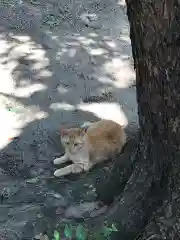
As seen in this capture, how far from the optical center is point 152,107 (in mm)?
3154

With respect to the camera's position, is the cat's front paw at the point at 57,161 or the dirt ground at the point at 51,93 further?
the cat's front paw at the point at 57,161

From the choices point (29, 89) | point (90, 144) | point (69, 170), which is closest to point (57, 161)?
point (69, 170)

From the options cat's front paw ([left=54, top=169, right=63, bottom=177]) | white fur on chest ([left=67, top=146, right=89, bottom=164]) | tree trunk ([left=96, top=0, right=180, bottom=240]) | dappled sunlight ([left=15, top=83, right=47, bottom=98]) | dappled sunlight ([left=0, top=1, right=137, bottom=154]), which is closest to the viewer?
tree trunk ([left=96, top=0, right=180, bottom=240])

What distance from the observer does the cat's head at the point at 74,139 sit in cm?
499

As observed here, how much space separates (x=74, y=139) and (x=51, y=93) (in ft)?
4.56

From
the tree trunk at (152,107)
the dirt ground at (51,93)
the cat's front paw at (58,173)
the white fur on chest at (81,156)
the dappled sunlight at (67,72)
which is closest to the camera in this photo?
the tree trunk at (152,107)

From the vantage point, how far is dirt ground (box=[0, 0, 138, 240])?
423cm

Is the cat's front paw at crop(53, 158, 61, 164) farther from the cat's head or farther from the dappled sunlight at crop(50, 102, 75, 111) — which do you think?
the dappled sunlight at crop(50, 102, 75, 111)

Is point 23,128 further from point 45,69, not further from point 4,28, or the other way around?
point 4,28

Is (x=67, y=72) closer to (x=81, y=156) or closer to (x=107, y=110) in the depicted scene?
(x=107, y=110)

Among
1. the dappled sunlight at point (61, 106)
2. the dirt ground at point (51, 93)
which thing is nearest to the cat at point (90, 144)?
the dirt ground at point (51, 93)

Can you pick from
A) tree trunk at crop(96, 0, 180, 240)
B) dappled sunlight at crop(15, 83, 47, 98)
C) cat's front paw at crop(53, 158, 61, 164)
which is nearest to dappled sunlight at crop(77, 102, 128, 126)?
dappled sunlight at crop(15, 83, 47, 98)

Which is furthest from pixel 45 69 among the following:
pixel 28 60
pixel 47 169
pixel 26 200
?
pixel 26 200

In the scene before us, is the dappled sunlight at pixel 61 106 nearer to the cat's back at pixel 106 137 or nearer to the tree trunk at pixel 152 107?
the cat's back at pixel 106 137
